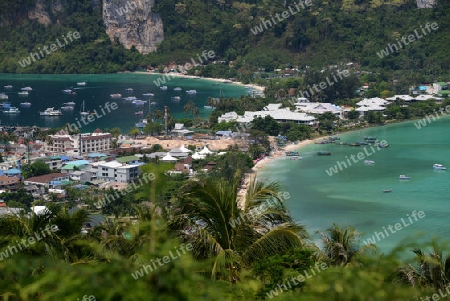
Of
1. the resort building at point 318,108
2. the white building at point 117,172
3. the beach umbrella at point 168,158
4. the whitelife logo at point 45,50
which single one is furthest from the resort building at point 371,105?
the whitelife logo at point 45,50

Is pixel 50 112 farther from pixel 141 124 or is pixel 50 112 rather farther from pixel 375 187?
pixel 375 187

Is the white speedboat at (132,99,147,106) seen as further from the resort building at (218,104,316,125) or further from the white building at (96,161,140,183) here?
the white building at (96,161,140,183)

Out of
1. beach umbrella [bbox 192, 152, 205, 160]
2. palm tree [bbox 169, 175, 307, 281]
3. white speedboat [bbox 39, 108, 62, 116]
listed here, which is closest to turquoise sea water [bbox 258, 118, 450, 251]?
beach umbrella [bbox 192, 152, 205, 160]

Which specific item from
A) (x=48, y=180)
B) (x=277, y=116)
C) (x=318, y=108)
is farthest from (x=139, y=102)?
(x=48, y=180)

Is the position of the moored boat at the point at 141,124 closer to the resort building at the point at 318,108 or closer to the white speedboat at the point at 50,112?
the white speedboat at the point at 50,112

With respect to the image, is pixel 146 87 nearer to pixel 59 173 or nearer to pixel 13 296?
pixel 59 173
